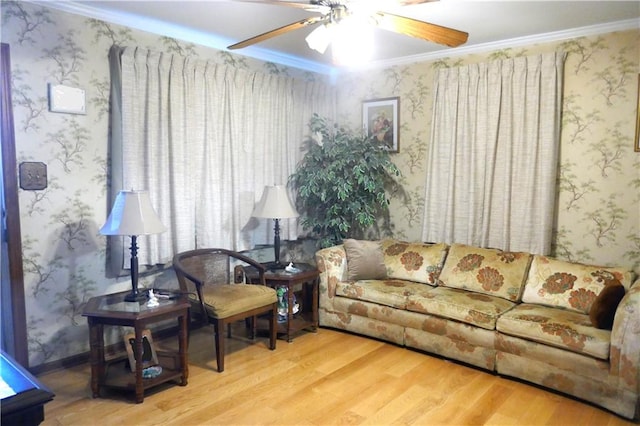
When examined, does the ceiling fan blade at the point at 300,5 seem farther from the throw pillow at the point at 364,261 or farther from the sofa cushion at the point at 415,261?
the sofa cushion at the point at 415,261

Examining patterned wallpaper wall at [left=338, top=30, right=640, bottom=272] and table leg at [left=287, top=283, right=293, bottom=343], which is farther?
table leg at [left=287, top=283, right=293, bottom=343]

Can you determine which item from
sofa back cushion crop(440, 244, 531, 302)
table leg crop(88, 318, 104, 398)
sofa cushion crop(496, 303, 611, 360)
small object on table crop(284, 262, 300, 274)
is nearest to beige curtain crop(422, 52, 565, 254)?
sofa back cushion crop(440, 244, 531, 302)

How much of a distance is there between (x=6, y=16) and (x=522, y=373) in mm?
3946

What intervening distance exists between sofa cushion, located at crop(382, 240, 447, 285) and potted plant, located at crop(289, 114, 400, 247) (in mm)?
385

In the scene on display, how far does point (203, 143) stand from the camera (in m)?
3.78

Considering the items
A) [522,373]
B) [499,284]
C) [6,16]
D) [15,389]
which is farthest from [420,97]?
[15,389]

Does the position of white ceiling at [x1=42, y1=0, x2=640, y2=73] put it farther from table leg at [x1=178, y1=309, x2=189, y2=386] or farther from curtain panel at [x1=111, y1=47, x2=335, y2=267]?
table leg at [x1=178, y1=309, x2=189, y2=386]

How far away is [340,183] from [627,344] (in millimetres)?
2442

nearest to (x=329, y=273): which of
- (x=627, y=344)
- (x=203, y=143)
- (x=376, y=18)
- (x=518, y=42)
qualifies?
(x=203, y=143)

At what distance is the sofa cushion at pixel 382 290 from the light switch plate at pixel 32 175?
7.68 ft

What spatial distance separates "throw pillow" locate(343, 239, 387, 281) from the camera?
3.96 meters

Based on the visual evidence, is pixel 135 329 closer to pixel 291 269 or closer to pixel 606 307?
pixel 291 269

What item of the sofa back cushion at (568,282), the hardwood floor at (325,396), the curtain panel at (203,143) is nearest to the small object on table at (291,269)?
the curtain panel at (203,143)

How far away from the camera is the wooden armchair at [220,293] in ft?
10.2
